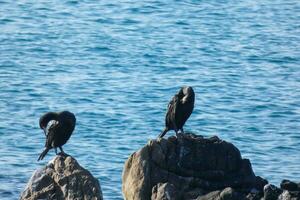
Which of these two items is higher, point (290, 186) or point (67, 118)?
point (67, 118)

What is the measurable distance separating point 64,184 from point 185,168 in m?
2.33

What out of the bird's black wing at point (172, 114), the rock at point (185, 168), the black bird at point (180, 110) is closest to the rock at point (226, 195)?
the rock at point (185, 168)

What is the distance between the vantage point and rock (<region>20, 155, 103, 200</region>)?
22.1m

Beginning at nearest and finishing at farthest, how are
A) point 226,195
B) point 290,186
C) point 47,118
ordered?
point 226,195, point 290,186, point 47,118

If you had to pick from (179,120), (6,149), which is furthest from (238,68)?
(179,120)

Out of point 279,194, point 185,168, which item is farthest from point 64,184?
point 279,194

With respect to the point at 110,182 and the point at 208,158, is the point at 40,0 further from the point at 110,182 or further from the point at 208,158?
the point at 208,158

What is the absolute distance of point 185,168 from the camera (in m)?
22.7

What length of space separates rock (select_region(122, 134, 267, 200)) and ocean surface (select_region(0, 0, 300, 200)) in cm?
607

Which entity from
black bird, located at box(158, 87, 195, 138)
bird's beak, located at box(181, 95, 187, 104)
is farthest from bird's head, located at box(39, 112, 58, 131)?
bird's beak, located at box(181, 95, 187, 104)

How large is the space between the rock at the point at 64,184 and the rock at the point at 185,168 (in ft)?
2.85

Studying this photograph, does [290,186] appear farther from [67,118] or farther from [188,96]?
[67,118]

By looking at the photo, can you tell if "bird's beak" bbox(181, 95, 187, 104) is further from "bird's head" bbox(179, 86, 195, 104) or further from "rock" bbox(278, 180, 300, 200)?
"rock" bbox(278, 180, 300, 200)

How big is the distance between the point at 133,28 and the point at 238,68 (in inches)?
325
